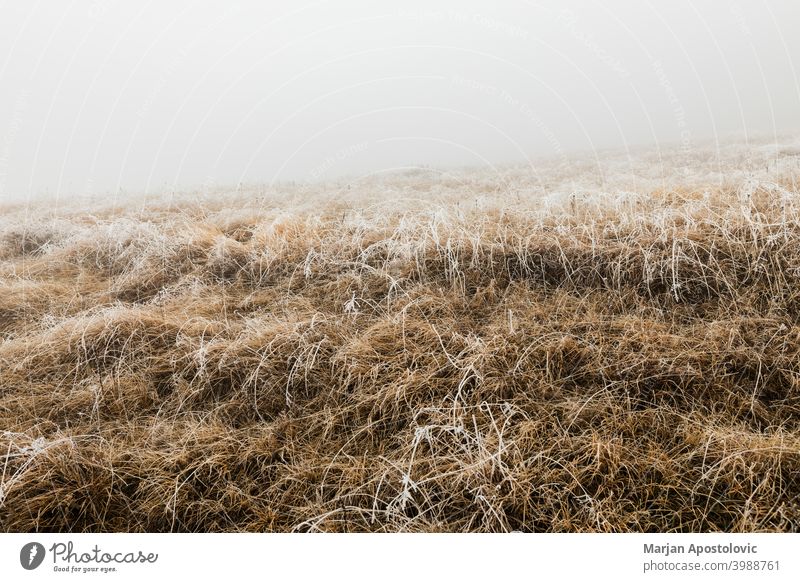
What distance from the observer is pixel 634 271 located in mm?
2904

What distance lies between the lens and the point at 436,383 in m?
2.19

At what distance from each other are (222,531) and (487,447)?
3.43ft

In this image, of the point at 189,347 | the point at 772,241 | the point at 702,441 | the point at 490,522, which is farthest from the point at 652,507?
the point at 189,347

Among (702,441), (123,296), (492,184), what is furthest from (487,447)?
(492,184)

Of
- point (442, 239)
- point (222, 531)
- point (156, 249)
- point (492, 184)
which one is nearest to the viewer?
point (222, 531)

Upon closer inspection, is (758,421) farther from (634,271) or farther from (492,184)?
(492,184)

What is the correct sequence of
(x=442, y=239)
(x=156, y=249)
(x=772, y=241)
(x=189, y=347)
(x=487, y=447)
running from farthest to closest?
(x=156, y=249) < (x=442, y=239) < (x=772, y=241) < (x=189, y=347) < (x=487, y=447)

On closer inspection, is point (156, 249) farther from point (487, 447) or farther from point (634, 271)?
point (634, 271)

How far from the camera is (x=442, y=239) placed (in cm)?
349

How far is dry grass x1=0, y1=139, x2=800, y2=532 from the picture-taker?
5.59 feet

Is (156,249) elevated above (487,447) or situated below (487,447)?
above

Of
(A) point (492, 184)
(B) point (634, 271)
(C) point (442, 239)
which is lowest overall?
(B) point (634, 271)

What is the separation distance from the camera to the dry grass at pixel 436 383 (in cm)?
170
